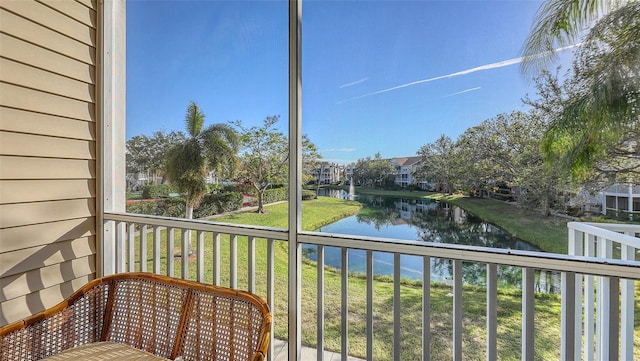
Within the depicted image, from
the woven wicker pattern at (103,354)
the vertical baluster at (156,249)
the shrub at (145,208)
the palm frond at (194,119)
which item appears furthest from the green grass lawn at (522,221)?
the shrub at (145,208)

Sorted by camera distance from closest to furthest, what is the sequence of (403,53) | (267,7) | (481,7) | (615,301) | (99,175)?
(615,301)
(481,7)
(403,53)
(267,7)
(99,175)

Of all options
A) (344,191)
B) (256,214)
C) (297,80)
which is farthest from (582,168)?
(256,214)

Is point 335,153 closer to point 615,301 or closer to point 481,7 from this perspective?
point 481,7

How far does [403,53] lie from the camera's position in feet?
5.15

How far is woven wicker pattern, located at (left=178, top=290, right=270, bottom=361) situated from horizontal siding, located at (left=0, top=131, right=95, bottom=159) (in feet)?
4.45

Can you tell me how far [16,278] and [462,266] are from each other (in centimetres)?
254

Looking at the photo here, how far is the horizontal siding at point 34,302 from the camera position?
68.7 inches

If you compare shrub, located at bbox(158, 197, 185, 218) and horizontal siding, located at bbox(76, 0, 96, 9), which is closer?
horizontal siding, located at bbox(76, 0, 96, 9)

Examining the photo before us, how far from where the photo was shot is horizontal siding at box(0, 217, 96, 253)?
173 centimetres

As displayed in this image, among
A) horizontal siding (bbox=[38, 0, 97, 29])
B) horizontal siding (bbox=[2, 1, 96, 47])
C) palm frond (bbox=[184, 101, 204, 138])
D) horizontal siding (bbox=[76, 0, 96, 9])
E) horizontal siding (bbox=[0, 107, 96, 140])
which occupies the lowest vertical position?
horizontal siding (bbox=[0, 107, 96, 140])

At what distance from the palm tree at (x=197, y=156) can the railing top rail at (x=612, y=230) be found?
194cm

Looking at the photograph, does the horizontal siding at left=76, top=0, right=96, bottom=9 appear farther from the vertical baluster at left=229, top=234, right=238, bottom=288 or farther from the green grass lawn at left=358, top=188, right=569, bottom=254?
the green grass lawn at left=358, top=188, right=569, bottom=254

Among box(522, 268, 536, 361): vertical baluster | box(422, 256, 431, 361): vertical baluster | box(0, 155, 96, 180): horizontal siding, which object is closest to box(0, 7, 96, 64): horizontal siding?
box(0, 155, 96, 180): horizontal siding

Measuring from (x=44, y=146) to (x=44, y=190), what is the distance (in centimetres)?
27
